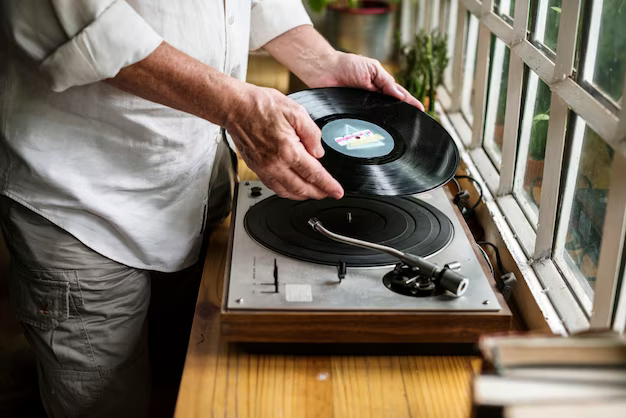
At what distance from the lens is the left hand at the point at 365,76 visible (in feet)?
5.27

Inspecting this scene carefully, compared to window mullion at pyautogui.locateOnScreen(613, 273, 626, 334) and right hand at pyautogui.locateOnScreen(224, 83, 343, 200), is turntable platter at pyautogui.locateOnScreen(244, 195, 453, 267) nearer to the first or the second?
right hand at pyautogui.locateOnScreen(224, 83, 343, 200)

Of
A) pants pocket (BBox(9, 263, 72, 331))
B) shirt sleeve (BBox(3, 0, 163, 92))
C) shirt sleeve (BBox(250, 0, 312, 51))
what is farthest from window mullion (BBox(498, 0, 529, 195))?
pants pocket (BBox(9, 263, 72, 331))

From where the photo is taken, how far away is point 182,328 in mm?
2029

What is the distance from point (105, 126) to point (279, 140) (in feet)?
1.11

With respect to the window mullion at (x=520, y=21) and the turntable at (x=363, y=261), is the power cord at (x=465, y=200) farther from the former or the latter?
the window mullion at (x=520, y=21)

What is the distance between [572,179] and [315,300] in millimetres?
538

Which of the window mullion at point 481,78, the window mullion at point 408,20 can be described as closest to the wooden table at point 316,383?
the window mullion at point 481,78

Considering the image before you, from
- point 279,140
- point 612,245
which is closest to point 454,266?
point 612,245

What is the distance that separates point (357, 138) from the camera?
1.44 m

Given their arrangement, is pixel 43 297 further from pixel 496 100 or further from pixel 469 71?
pixel 469 71

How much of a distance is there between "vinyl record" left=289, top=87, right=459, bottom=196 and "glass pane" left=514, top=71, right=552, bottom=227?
0.75ft

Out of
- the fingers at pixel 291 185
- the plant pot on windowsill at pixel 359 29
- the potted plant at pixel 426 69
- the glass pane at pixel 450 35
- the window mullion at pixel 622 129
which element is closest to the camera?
the window mullion at pixel 622 129

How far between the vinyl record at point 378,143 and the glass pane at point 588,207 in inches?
9.0

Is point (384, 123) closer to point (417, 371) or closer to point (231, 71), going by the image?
point (231, 71)
